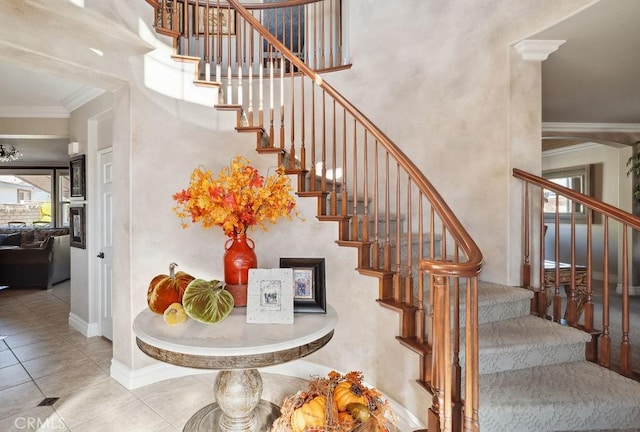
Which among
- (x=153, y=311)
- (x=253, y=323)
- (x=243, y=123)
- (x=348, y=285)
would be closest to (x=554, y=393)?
(x=348, y=285)

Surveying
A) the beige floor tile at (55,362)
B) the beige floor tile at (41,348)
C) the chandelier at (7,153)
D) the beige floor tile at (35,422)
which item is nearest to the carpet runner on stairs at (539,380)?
the beige floor tile at (35,422)

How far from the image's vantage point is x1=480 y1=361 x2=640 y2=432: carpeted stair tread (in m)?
1.73

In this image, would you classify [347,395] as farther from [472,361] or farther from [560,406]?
[560,406]

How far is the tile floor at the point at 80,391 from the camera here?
7.18 ft

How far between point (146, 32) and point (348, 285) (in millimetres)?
2339

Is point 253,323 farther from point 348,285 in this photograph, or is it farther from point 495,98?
point 495,98

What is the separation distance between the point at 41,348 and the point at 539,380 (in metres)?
4.11

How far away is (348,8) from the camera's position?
12.3ft

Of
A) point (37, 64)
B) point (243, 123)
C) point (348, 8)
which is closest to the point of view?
point (37, 64)

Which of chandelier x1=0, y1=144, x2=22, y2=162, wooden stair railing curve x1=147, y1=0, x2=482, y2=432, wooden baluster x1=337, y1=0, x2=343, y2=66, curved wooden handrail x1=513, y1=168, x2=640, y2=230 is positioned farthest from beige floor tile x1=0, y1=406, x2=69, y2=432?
chandelier x1=0, y1=144, x2=22, y2=162

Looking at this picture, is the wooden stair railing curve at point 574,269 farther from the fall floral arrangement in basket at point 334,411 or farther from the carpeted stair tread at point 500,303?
the fall floral arrangement in basket at point 334,411

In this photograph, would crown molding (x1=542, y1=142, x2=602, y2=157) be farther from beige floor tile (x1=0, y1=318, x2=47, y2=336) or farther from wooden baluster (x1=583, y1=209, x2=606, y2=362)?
beige floor tile (x1=0, y1=318, x2=47, y2=336)

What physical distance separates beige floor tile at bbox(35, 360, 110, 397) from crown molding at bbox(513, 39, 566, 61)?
13.5ft

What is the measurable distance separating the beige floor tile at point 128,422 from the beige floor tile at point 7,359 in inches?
56.2
